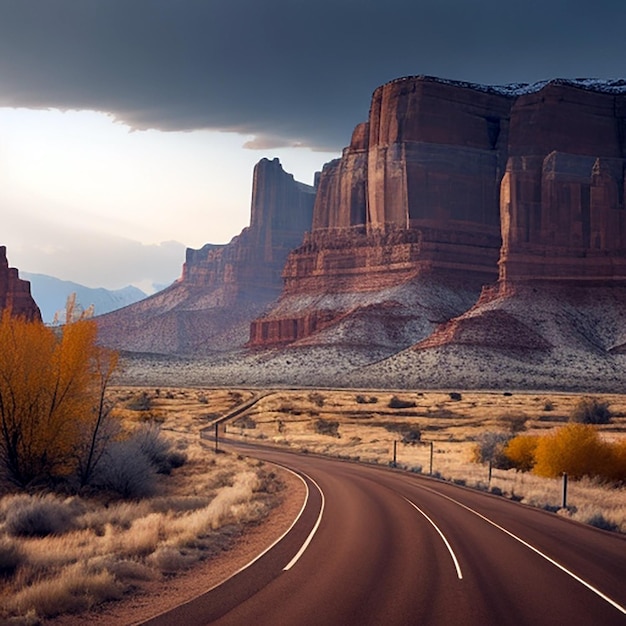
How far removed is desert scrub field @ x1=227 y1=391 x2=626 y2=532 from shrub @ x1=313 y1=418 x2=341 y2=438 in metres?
0.07

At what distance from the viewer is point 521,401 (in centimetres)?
7738

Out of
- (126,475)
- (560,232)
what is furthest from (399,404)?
(560,232)

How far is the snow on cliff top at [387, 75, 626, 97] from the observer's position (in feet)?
478

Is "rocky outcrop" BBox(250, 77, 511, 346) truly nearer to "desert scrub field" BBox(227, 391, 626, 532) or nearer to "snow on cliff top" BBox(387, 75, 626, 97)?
"snow on cliff top" BBox(387, 75, 626, 97)

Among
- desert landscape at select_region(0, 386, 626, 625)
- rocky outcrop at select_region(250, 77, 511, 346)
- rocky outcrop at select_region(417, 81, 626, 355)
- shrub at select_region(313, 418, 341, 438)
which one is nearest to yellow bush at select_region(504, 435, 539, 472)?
desert landscape at select_region(0, 386, 626, 625)

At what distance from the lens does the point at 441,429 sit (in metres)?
60.5

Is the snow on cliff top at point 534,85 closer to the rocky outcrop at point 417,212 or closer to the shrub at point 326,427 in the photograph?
the rocky outcrop at point 417,212

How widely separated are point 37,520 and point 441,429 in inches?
1685

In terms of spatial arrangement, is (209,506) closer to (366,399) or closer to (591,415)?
(591,415)

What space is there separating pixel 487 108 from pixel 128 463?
13972 cm

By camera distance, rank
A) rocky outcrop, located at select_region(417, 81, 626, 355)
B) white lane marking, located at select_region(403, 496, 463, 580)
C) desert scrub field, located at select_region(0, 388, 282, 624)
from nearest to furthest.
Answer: desert scrub field, located at select_region(0, 388, 282, 624)
white lane marking, located at select_region(403, 496, 463, 580)
rocky outcrop, located at select_region(417, 81, 626, 355)

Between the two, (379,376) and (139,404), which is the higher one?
(379,376)

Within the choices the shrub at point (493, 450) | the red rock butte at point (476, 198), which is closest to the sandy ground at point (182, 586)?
the shrub at point (493, 450)

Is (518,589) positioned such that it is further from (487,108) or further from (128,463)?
(487,108)
